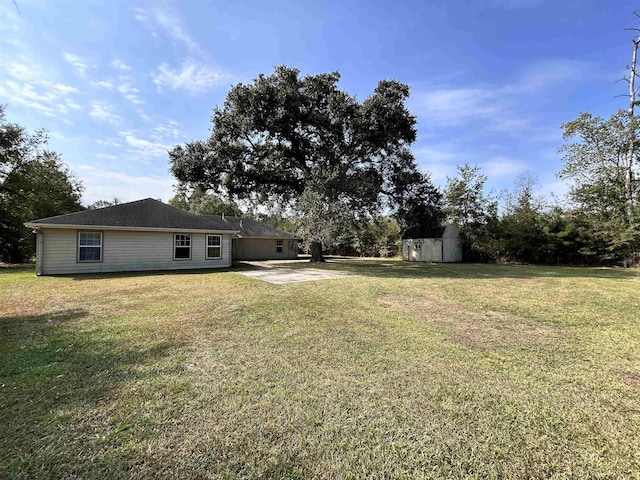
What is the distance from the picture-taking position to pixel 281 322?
4805 millimetres

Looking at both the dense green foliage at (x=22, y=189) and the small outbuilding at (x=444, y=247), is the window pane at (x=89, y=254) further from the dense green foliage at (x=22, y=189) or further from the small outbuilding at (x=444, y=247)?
the small outbuilding at (x=444, y=247)

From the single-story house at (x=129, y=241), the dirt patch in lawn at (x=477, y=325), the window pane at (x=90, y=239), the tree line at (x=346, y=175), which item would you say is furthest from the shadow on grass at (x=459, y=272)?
the dirt patch in lawn at (x=477, y=325)

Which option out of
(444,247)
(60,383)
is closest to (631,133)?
(444,247)

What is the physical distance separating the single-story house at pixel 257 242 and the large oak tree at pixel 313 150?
427 cm

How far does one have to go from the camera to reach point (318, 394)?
2.57m

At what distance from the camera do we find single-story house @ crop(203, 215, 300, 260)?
67.9ft

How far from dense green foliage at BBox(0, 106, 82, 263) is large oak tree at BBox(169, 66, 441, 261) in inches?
428

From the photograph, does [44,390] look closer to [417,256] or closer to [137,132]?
[137,132]

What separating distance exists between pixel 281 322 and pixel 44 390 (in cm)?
295

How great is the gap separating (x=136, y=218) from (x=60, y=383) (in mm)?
11417

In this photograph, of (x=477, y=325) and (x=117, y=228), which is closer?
(x=477, y=325)

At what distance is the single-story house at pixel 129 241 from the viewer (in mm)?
10648

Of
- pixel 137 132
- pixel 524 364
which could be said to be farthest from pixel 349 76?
pixel 524 364

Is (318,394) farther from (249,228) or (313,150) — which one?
(249,228)
